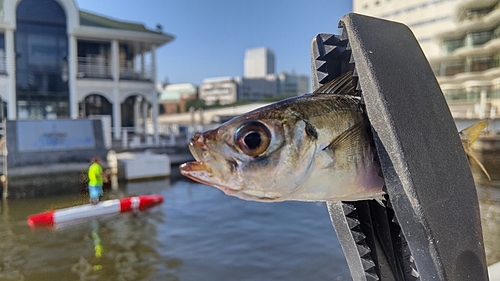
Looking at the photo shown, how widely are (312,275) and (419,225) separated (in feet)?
19.8

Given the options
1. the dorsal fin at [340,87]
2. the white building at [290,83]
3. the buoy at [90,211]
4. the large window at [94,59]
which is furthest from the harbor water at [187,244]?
the white building at [290,83]

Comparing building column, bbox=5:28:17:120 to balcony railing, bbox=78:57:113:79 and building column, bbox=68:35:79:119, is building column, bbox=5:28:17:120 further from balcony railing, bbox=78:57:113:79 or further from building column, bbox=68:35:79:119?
balcony railing, bbox=78:57:113:79

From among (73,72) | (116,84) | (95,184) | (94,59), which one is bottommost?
(95,184)

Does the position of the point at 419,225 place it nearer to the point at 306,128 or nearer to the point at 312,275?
the point at 306,128

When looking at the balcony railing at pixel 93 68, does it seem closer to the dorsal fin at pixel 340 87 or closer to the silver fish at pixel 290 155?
the dorsal fin at pixel 340 87

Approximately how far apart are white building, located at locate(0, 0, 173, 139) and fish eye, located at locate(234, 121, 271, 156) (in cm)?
2352

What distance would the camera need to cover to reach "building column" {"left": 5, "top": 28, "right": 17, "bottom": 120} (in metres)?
21.6

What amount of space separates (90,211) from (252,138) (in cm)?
1109

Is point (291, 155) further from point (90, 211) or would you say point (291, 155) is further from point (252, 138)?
point (90, 211)

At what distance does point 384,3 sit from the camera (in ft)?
198

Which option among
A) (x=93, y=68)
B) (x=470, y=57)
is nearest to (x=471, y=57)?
(x=470, y=57)

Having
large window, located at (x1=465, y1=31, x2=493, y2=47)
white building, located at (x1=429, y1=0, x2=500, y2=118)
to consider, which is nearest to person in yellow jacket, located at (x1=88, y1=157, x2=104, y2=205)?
white building, located at (x1=429, y1=0, x2=500, y2=118)

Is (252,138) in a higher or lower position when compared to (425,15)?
lower

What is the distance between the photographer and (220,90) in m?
123
